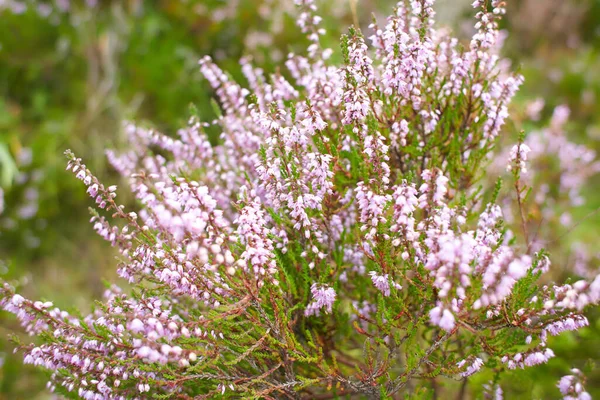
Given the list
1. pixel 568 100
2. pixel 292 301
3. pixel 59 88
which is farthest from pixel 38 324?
pixel 568 100

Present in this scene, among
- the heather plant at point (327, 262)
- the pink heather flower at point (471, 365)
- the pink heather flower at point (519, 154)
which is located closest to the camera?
the heather plant at point (327, 262)

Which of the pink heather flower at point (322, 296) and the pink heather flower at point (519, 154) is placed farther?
the pink heather flower at point (519, 154)

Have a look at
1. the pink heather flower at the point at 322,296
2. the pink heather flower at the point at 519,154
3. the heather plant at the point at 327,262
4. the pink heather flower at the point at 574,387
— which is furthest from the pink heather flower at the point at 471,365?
the pink heather flower at the point at 519,154

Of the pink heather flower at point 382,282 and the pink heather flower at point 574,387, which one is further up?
the pink heather flower at point 382,282

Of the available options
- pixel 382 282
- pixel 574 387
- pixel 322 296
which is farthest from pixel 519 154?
pixel 322 296

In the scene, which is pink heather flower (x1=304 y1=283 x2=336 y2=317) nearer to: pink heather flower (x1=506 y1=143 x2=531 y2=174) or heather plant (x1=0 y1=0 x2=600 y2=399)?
heather plant (x1=0 y1=0 x2=600 y2=399)

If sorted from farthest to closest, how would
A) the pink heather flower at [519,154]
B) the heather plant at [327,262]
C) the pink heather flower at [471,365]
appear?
the pink heather flower at [519,154] < the pink heather flower at [471,365] < the heather plant at [327,262]

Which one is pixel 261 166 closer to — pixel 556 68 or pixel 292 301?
pixel 292 301

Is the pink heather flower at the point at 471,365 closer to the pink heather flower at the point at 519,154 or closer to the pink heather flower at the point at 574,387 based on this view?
the pink heather flower at the point at 574,387
